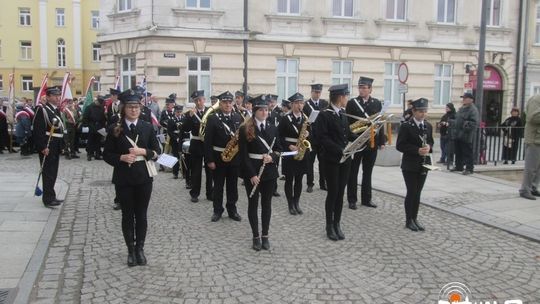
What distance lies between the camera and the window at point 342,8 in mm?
24406

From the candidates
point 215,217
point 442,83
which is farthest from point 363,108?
point 442,83

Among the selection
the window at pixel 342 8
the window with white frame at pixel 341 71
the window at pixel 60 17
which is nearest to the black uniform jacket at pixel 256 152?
the window with white frame at pixel 341 71

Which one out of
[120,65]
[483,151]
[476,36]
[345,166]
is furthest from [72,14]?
[345,166]

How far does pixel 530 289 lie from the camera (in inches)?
217

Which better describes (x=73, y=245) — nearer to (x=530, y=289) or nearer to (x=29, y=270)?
(x=29, y=270)

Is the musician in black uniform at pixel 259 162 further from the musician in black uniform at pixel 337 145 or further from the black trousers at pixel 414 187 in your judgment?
the black trousers at pixel 414 187

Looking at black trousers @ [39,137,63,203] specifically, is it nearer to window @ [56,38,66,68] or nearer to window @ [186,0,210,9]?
window @ [186,0,210,9]

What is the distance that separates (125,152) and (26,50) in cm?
5523

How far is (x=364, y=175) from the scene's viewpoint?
9.38m

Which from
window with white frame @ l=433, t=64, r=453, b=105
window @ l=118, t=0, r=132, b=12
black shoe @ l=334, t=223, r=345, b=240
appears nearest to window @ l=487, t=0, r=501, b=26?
window with white frame @ l=433, t=64, r=453, b=105

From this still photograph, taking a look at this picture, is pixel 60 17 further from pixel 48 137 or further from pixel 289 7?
pixel 48 137

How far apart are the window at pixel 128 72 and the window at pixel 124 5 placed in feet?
7.13

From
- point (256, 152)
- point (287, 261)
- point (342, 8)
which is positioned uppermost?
point (342, 8)

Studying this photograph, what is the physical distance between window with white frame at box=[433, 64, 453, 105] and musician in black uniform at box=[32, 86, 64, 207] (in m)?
21.0
